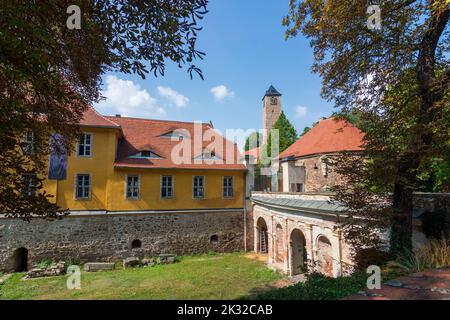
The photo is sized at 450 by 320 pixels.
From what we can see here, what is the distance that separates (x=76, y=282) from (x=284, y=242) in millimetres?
10957

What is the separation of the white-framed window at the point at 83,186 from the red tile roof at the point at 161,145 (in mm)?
1945

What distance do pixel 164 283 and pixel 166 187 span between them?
6956 millimetres

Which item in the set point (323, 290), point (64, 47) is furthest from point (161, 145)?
point (323, 290)

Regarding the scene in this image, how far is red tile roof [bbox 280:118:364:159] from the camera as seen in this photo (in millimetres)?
18484

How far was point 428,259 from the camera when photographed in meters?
5.17

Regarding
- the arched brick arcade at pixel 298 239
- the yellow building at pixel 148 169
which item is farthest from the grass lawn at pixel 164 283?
the yellow building at pixel 148 169

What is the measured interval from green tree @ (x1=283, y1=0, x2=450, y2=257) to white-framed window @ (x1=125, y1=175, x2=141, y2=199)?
1384 cm

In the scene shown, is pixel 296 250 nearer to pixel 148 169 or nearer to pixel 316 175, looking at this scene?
pixel 316 175

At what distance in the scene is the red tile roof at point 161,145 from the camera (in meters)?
18.0

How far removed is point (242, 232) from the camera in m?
19.4

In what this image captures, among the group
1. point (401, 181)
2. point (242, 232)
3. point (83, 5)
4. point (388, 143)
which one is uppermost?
point (83, 5)

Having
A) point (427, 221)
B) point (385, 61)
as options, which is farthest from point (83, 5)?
point (427, 221)

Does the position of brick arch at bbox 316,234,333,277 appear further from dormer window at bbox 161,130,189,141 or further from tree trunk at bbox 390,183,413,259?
dormer window at bbox 161,130,189,141

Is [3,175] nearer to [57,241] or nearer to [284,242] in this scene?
[284,242]
